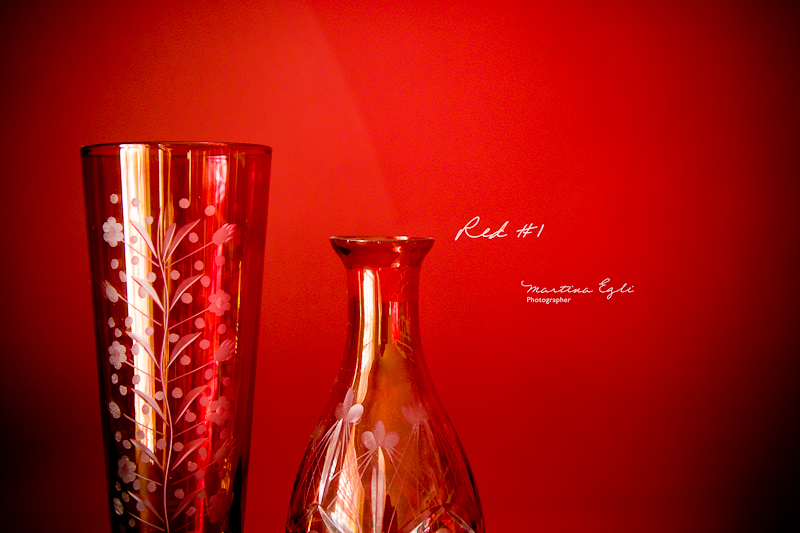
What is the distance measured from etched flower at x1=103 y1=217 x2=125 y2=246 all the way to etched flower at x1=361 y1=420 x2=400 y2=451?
0.74 ft

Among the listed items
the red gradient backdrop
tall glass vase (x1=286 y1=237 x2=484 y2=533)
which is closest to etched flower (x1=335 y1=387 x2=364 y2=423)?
tall glass vase (x1=286 y1=237 x2=484 y2=533)

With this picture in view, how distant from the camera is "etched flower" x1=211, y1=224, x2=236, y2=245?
0.49 m

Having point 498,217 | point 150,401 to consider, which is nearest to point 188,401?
point 150,401

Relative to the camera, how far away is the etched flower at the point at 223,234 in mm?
489

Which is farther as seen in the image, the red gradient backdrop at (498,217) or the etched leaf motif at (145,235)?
the red gradient backdrop at (498,217)

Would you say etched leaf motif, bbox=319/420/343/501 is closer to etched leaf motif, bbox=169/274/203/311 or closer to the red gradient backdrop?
etched leaf motif, bbox=169/274/203/311

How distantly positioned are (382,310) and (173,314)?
0.15 m

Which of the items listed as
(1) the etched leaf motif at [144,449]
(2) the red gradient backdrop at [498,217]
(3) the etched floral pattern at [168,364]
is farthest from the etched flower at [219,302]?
(2) the red gradient backdrop at [498,217]

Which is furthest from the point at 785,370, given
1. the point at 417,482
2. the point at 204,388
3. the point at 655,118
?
the point at 204,388

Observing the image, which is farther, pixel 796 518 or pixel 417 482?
pixel 796 518

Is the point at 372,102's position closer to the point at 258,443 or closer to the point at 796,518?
the point at 258,443

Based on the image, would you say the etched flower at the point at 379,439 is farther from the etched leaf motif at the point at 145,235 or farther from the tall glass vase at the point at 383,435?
the etched leaf motif at the point at 145,235

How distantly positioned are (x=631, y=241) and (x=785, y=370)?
268 millimetres

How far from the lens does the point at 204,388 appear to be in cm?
50
